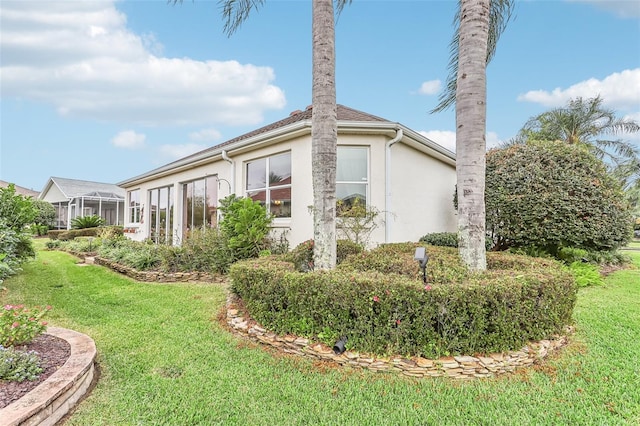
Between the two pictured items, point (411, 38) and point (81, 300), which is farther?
point (411, 38)

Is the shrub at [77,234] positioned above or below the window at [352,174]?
below

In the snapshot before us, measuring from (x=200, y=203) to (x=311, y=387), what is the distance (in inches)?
394

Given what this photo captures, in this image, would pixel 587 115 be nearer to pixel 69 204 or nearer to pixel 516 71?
pixel 516 71

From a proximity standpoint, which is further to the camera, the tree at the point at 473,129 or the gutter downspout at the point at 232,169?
the gutter downspout at the point at 232,169

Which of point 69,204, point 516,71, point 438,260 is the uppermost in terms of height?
point 516,71

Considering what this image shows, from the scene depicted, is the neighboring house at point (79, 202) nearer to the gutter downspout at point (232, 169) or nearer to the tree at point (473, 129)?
the gutter downspout at point (232, 169)

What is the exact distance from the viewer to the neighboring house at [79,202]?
25258 mm

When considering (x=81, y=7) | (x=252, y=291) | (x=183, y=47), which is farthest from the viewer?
(x=183, y=47)

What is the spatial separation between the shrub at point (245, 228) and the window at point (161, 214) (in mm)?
6050

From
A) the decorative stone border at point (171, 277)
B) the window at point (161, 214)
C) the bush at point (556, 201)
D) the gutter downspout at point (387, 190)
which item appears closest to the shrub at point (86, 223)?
the window at point (161, 214)

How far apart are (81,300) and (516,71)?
14.3 metres

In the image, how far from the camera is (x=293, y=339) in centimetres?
375

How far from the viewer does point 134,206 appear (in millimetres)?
16891

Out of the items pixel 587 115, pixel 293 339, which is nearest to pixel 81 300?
pixel 293 339
